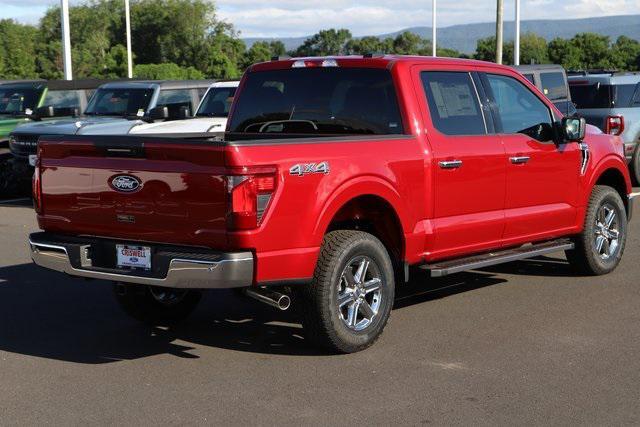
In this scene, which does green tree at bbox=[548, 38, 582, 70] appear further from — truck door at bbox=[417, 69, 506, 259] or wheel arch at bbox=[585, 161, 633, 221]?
truck door at bbox=[417, 69, 506, 259]

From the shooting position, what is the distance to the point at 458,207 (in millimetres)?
7535

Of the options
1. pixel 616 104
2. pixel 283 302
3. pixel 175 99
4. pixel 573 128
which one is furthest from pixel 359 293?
pixel 616 104

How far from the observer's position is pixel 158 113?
14484mm

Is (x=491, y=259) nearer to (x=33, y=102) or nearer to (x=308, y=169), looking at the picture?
(x=308, y=169)

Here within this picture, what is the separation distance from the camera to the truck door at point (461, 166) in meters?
7.38

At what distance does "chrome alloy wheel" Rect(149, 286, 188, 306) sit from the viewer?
7459 mm

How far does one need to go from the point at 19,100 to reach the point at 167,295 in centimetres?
1086

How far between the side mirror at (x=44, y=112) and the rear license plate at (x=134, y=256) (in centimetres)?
1020

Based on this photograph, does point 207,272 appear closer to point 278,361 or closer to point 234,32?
point 278,361

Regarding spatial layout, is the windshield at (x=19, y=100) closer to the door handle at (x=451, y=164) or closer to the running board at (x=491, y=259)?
the running board at (x=491, y=259)

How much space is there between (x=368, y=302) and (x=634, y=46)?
52.6 m

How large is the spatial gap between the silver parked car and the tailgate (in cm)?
1145

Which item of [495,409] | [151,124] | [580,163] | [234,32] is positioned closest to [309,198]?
[495,409]

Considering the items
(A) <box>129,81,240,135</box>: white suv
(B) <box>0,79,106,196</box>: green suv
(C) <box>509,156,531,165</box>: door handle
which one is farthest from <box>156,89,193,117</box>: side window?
(C) <box>509,156,531,165</box>: door handle
